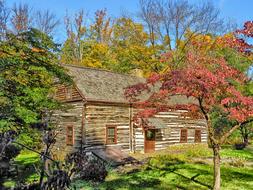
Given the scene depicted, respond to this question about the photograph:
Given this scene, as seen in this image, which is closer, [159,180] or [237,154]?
[159,180]

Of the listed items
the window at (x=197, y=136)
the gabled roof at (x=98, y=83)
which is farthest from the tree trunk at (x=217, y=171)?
the window at (x=197, y=136)

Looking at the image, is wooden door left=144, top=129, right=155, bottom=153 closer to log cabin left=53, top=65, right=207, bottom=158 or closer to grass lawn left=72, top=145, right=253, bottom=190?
log cabin left=53, top=65, right=207, bottom=158

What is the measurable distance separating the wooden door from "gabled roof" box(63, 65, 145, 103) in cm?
439

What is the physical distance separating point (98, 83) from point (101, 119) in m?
3.48

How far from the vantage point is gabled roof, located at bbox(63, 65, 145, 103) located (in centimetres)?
2202

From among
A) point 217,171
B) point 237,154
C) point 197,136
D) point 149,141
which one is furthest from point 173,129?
point 217,171

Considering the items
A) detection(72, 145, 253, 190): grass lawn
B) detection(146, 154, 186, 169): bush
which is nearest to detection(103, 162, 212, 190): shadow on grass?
detection(72, 145, 253, 190): grass lawn

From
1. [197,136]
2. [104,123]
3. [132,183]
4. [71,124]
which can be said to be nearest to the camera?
[132,183]

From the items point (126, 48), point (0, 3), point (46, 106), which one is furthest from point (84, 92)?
point (126, 48)

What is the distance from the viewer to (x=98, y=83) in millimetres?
23938

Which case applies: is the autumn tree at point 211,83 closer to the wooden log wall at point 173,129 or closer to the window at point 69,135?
the window at point 69,135

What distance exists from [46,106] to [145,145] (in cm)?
1479

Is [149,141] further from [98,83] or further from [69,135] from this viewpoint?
[69,135]

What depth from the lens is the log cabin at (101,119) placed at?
70.4 feet
